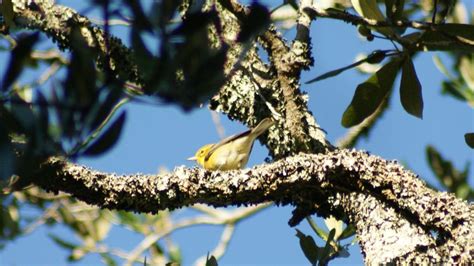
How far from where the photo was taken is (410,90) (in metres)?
2.96

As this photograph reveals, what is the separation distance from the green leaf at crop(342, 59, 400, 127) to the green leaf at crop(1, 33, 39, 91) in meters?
1.56

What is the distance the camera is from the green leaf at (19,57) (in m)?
1.43

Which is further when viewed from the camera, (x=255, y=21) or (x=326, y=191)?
(x=326, y=191)

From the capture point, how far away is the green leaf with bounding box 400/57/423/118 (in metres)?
2.95

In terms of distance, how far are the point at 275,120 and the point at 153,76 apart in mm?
1289

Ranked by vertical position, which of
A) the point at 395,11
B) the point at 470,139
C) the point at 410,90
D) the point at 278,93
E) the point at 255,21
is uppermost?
the point at 395,11

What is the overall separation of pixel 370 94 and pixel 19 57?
1.67m

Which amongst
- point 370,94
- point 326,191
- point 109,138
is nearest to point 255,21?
point 109,138

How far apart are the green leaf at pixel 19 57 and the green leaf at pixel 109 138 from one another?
0.16m

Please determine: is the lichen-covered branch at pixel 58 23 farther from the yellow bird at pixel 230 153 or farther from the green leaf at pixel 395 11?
the green leaf at pixel 395 11

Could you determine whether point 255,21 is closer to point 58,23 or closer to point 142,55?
point 142,55

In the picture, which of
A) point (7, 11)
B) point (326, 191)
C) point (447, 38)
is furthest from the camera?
point (447, 38)

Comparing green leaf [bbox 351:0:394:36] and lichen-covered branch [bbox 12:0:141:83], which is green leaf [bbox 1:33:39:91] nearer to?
lichen-covered branch [bbox 12:0:141:83]

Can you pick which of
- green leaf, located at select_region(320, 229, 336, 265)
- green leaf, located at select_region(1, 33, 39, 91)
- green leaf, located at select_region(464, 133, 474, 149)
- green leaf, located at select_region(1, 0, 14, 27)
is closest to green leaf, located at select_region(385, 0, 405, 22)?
green leaf, located at select_region(464, 133, 474, 149)
